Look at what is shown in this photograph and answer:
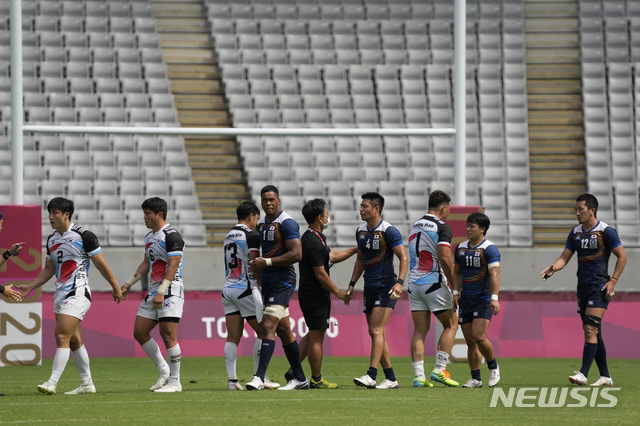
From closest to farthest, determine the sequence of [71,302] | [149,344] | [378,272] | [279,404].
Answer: [279,404], [71,302], [149,344], [378,272]

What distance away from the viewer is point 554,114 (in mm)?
24438

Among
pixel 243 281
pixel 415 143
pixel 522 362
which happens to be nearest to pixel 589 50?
pixel 415 143

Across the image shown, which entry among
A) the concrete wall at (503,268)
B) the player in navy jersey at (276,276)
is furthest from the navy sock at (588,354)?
the concrete wall at (503,268)

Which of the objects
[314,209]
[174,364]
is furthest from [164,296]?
[314,209]

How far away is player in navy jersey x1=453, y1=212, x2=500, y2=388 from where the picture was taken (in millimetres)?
10633

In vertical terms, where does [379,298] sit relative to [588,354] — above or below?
above

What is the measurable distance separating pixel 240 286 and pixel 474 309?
2.48m

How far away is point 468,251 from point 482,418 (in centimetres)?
296

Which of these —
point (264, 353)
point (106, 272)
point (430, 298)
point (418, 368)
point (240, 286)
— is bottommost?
point (418, 368)

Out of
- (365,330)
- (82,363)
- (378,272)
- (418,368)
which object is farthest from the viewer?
(365,330)

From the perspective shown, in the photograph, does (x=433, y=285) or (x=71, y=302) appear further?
(x=433, y=285)

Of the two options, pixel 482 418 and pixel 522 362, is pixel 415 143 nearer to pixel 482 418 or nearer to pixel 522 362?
pixel 522 362

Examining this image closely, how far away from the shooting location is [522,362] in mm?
15258

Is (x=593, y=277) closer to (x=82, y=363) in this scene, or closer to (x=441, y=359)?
(x=441, y=359)
